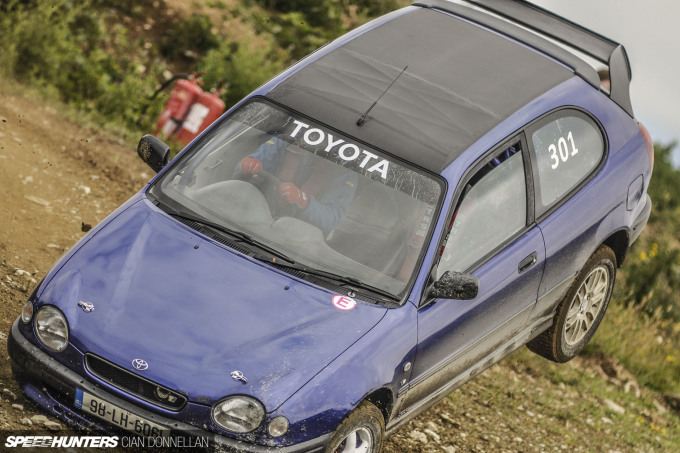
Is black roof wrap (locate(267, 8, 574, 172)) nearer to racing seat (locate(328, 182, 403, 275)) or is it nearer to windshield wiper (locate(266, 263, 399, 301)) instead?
racing seat (locate(328, 182, 403, 275))

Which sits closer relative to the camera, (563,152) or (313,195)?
(313,195)

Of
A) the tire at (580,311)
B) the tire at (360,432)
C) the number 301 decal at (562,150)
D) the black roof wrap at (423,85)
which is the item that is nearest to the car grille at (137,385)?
the tire at (360,432)

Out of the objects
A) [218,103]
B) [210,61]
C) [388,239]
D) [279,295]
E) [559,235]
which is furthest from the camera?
[210,61]

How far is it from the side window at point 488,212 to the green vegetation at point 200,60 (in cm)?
332

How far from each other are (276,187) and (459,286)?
3.90ft

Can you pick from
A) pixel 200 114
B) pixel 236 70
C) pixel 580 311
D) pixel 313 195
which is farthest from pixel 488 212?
pixel 236 70

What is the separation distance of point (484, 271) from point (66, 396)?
2.35 m

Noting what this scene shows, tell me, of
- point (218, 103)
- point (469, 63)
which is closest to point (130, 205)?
point (469, 63)

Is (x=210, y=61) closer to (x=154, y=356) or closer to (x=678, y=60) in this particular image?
(x=154, y=356)

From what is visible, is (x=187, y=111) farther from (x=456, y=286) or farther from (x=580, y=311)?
(x=456, y=286)

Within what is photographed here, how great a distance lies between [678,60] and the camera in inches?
835

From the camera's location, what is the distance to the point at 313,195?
227 inches

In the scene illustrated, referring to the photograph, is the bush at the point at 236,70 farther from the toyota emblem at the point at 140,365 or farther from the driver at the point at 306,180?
the toyota emblem at the point at 140,365

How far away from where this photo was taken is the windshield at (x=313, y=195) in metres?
5.53
